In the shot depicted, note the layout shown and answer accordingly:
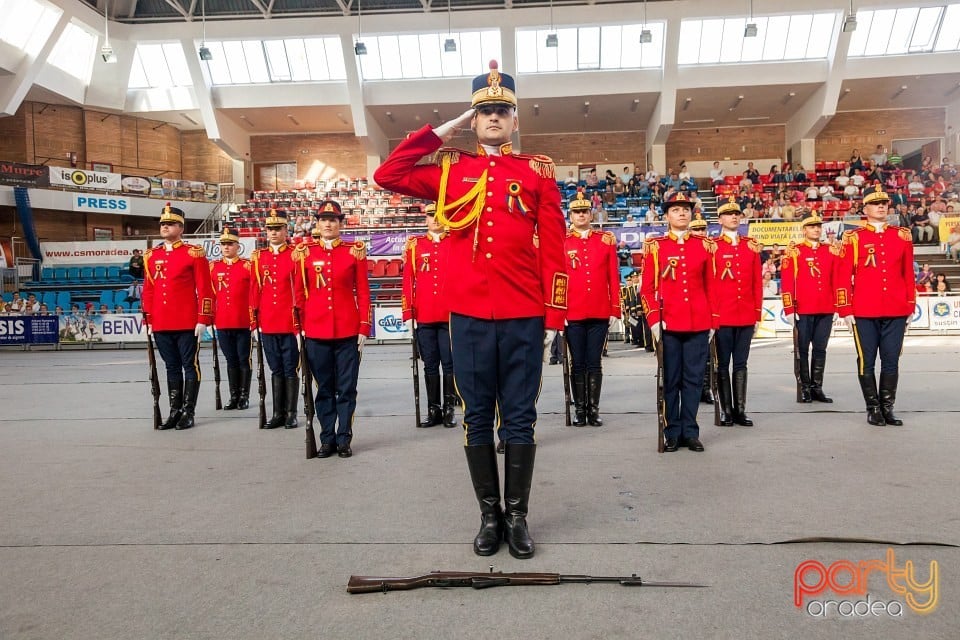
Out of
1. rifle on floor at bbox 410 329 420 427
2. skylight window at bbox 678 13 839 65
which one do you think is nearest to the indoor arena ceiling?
skylight window at bbox 678 13 839 65

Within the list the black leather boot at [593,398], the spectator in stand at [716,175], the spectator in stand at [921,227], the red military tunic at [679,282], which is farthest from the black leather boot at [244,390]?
the spectator in stand at [716,175]

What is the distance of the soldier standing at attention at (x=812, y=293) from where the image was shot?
710 cm

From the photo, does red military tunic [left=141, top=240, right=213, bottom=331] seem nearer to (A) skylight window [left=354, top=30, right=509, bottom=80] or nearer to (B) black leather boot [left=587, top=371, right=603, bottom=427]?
(B) black leather boot [left=587, top=371, right=603, bottom=427]

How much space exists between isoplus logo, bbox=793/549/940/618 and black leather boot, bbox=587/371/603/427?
3221 mm

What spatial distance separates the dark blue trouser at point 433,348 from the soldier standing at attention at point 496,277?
10.8 feet

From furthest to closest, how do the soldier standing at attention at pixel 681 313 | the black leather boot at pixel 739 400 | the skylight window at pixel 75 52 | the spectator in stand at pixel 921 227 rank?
the skylight window at pixel 75 52 → the spectator in stand at pixel 921 227 → the black leather boot at pixel 739 400 → the soldier standing at attention at pixel 681 313

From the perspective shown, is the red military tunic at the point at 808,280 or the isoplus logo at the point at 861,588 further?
the red military tunic at the point at 808,280

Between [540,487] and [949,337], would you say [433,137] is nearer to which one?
[540,487]

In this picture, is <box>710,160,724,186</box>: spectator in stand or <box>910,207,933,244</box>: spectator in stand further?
<box>710,160,724,186</box>: spectator in stand

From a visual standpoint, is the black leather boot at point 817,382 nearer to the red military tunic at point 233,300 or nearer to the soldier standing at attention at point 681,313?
the soldier standing at attention at point 681,313

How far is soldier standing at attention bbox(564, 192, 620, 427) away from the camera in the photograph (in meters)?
5.97

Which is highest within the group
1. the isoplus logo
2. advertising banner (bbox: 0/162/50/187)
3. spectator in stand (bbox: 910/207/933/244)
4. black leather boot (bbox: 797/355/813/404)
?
advertising banner (bbox: 0/162/50/187)

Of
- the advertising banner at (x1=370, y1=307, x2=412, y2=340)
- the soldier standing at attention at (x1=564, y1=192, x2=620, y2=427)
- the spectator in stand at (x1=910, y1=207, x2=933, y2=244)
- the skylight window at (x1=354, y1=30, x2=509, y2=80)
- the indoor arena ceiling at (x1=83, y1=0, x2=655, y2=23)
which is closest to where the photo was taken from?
the soldier standing at attention at (x1=564, y1=192, x2=620, y2=427)

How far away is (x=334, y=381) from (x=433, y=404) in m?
1.32
